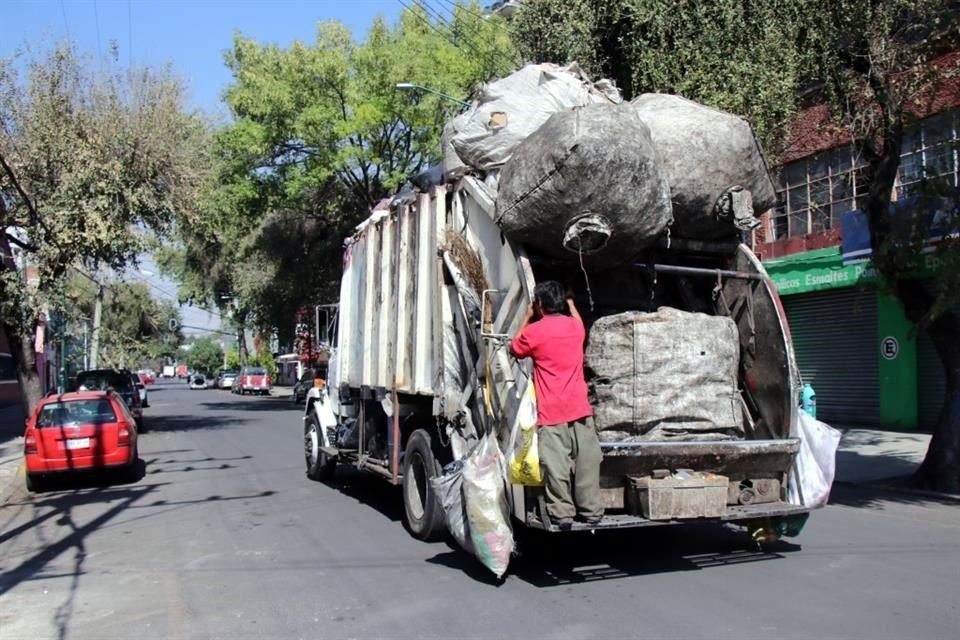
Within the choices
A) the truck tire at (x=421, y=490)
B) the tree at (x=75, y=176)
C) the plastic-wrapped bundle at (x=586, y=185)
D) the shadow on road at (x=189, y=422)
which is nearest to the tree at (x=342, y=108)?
the tree at (x=75, y=176)

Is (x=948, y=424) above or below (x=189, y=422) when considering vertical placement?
above

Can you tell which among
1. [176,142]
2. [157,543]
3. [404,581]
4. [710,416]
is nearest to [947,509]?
[710,416]

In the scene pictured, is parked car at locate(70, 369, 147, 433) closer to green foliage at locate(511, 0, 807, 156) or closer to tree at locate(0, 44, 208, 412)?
tree at locate(0, 44, 208, 412)

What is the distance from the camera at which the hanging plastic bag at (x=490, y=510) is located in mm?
5777

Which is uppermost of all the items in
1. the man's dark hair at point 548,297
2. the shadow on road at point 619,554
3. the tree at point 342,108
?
the tree at point 342,108

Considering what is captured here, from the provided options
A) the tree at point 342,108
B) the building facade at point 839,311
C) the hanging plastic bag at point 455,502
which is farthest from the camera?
the tree at point 342,108

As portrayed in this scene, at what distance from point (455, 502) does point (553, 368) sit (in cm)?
130

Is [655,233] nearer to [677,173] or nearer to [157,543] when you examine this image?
[677,173]

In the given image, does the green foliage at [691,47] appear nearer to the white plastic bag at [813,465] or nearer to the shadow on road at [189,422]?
the white plastic bag at [813,465]

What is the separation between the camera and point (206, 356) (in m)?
110

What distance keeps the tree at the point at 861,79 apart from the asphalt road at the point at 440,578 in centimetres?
234

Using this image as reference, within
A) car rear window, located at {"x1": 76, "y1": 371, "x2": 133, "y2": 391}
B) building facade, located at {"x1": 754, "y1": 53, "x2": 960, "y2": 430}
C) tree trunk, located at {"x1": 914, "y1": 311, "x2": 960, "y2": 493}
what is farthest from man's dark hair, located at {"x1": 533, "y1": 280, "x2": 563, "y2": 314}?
car rear window, located at {"x1": 76, "y1": 371, "x2": 133, "y2": 391}

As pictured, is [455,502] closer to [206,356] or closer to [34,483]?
[34,483]

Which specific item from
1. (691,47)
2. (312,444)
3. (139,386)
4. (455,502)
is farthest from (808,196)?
(139,386)
